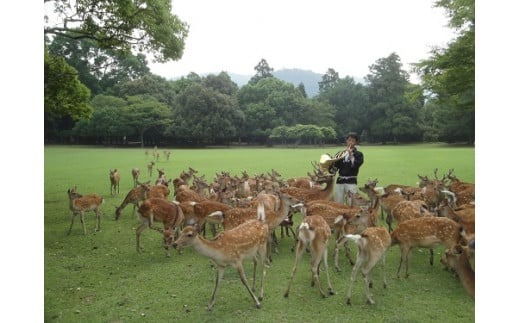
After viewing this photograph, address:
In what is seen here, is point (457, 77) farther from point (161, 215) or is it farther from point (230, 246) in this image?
point (161, 215)

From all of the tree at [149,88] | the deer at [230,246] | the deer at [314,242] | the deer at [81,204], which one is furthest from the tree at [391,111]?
the deer at [81,204]

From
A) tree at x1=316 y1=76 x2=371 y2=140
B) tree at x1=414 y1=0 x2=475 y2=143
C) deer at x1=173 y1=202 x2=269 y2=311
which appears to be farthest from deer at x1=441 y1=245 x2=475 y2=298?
tree at x1=316 y1=76 x2=371 y2=140

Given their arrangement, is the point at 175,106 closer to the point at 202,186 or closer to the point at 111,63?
the point at 111,63

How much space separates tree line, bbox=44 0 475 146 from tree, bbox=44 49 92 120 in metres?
0.02

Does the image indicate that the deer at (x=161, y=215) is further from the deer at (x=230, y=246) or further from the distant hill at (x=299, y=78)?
the distant hill at (x=299, y=78)

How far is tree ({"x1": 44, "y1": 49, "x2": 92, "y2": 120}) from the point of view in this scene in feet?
17.1

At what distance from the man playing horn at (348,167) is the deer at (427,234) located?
1.50m

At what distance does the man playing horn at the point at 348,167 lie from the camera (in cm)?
562

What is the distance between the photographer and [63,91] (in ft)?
18.5

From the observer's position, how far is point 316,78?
6332 millimetres

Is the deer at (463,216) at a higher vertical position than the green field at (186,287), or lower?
higher

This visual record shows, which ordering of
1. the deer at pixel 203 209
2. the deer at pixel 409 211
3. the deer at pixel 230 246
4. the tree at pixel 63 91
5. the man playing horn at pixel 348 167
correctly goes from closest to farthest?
the deer at pixel 230 246 → the deer at pixel 409 211 → the tree at pixel 63 91 → the deer at pixel 203 209 → the man playing horn at pixel 348 167

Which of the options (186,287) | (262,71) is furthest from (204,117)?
(186,287)

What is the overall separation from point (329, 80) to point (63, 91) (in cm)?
409
